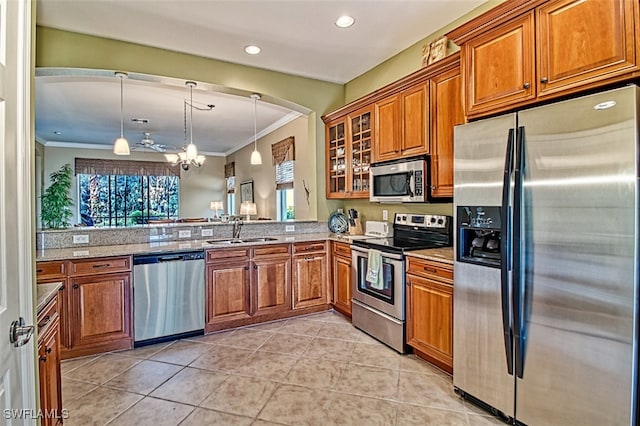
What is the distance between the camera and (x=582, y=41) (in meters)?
1.78

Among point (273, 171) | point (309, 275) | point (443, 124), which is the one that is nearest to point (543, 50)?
point (443, 124)

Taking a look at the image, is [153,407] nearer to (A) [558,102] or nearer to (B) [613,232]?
(B) [613,232]

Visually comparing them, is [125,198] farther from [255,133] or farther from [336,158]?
[336,158]

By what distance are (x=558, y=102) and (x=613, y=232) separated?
2.34ft

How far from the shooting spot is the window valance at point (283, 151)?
6.15m

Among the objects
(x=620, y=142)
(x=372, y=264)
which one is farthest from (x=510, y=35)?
(x=372, y=264)

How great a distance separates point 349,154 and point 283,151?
244cm

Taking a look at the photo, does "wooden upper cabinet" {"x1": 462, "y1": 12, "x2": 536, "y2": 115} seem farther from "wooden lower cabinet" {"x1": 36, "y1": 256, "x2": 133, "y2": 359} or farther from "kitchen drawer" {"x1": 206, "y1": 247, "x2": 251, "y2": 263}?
"wooden lower cabinet" {"x1": 36, "y1": 256, "x2": 133, "y2": 359}

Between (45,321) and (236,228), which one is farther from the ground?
(236,228)

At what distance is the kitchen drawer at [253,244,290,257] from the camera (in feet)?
12.3

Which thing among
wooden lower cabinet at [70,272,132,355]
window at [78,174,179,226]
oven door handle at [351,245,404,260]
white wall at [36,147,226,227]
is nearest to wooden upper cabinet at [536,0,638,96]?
oven door handle at [351,245,404,260]

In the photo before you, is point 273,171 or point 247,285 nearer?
point 247,285

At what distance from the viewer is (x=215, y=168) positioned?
10.6 m

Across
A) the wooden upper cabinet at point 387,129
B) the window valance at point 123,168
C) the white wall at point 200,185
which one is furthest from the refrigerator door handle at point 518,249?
the window valance at point 123,168
